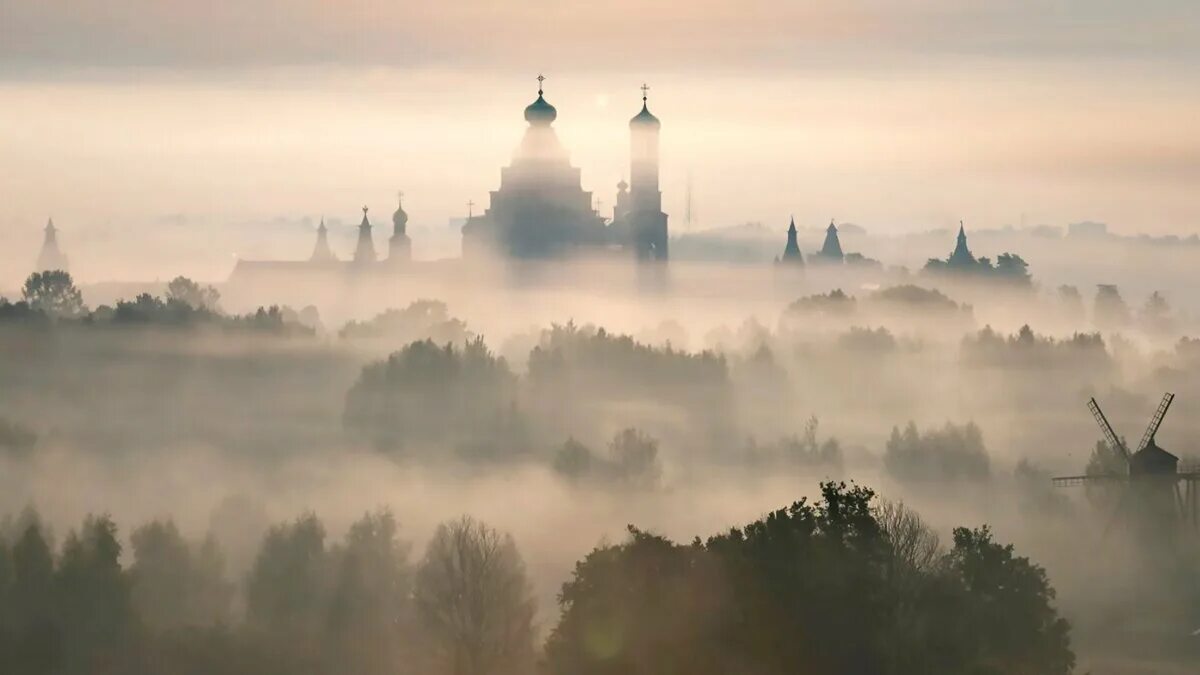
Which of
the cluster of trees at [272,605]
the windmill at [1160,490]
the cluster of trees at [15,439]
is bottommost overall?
the cluster of trees at [272,605]

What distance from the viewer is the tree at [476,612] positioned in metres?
101

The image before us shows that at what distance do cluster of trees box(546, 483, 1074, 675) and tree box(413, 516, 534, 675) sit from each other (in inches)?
413

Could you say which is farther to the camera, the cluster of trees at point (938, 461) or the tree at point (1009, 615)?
the cluster of trees at point (938, 461)

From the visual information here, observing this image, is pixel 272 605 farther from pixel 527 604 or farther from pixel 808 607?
pixel 808 607

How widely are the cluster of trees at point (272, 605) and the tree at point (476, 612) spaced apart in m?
0.08

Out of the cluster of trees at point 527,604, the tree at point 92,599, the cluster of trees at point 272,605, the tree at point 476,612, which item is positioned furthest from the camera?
the tree at point 92,599

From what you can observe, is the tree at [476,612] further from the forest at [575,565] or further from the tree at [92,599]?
the tree at [92,599]

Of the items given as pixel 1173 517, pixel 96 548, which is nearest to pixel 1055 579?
pixel 1173 517

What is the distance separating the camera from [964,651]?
86.2 meters

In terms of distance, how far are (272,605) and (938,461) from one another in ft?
265

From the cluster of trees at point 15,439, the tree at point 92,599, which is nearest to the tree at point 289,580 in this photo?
the tree at point 92,599

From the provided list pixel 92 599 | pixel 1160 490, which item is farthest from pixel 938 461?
pixel 92 599

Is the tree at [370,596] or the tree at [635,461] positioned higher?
the tree at [635,461]

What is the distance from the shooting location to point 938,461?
633ft
